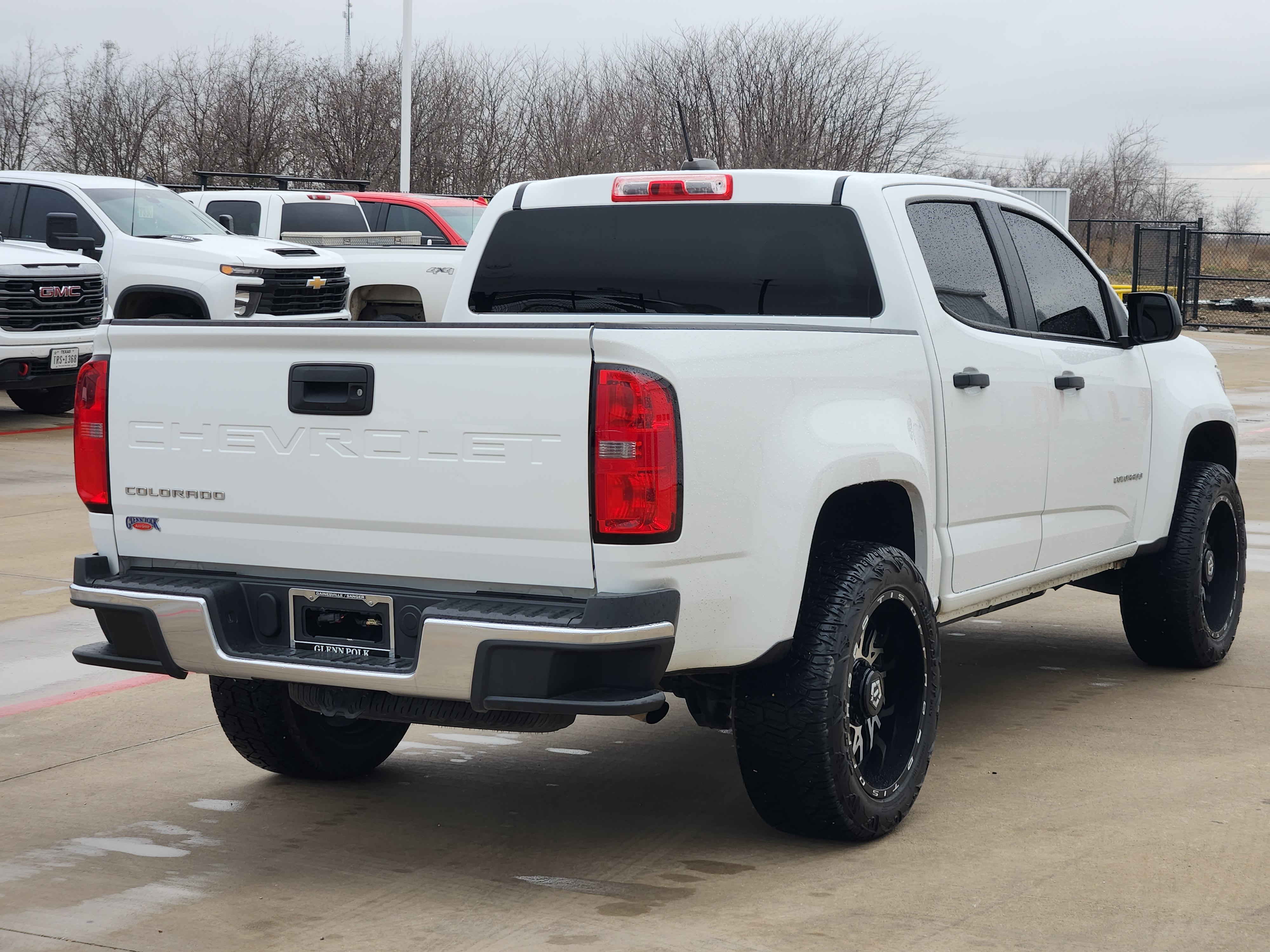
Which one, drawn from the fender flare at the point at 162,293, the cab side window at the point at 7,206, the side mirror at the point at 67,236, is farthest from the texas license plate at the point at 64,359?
the cab side window at the point at 7,206

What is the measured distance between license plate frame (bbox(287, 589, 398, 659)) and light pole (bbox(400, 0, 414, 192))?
81.5ft

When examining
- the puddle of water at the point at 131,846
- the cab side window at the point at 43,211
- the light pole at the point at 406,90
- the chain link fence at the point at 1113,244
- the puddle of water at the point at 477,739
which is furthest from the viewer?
Result: the chain link fence at the point at 1113,244

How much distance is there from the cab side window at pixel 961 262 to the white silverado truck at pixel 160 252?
1033cm

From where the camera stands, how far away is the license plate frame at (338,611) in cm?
384

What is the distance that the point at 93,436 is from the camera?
4219mm

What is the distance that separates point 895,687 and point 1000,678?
2041mm

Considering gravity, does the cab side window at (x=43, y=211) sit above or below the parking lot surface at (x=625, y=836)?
above

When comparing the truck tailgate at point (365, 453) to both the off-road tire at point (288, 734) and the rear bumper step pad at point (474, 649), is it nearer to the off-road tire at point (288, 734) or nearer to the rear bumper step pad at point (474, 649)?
the rear bumper step pad at point (474, 649)

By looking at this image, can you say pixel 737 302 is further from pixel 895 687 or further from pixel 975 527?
pixel 895 687

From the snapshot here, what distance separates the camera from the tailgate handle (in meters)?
3.85

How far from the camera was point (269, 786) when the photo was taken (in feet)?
16.4

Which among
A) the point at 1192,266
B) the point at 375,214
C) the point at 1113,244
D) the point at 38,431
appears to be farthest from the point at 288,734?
the point at 1113,244

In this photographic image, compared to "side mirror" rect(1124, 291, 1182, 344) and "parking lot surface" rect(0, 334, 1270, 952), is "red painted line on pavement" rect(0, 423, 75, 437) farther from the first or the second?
"side mirror" rect(1124, 291, 1182, 344)

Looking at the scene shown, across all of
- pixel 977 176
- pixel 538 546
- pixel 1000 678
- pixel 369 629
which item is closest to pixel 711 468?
pixel 538 546
